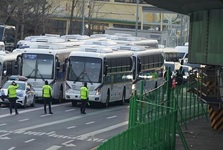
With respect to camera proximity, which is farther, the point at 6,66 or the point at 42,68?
the point at 6,66

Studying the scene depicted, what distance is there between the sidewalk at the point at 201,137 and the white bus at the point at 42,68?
11.4 metres

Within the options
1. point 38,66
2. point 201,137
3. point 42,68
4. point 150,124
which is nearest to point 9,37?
point 38,66

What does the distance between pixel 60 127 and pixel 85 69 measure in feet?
34.8

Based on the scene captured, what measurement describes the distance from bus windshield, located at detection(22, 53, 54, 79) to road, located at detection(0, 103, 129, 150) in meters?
2.05

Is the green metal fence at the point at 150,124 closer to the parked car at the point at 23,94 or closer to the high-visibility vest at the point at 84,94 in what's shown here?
the high-visibility vest at the point at 84,94

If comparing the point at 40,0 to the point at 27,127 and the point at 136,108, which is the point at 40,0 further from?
the point at 136,108

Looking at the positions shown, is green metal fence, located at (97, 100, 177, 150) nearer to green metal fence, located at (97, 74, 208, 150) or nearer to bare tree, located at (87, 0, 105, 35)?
green metal fence, located at (97, 74, 208, 150)

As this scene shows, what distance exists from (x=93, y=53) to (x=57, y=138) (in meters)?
15.0

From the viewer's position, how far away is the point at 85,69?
1667 inches

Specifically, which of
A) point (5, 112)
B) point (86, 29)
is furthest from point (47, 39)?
point (86, 29)

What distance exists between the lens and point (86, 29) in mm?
98625

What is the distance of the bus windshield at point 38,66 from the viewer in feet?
143

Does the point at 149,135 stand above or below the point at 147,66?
below

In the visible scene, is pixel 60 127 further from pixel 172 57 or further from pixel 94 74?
pixel 172 57
